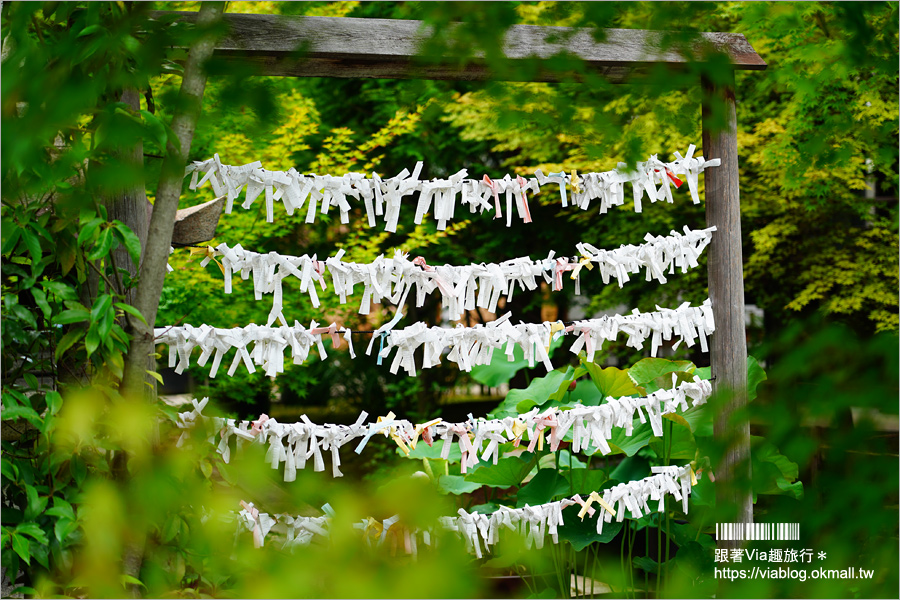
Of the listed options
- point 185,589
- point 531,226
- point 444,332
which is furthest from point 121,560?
point 531,226

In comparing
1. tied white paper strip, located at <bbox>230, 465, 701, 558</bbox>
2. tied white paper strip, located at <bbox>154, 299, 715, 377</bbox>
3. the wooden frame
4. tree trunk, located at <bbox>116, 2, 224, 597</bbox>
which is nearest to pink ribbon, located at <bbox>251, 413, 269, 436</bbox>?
tied white paper strip, located at <bbox>154, 299, 715, 377</bbox>

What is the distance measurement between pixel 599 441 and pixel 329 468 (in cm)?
381

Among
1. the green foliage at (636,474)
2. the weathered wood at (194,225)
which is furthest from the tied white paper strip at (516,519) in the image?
the weathered wood at (194,225)

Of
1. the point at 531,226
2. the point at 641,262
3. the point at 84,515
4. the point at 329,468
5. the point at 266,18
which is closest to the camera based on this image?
the point at 84,515

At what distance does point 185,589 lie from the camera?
1.41m

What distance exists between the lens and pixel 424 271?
2.04 meters

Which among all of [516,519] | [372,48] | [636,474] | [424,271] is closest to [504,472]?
[516,519]

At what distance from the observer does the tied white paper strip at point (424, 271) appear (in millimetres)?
1953

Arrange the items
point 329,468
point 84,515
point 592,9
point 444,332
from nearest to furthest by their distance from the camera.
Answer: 1. point 592,9
2. point 84,515
3. point 444,332
4. point 329,468

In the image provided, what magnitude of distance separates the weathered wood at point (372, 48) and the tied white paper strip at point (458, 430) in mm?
910

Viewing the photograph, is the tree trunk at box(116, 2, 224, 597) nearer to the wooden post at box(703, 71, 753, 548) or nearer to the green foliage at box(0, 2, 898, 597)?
the green foliage at box(0, 2, 898, 597)

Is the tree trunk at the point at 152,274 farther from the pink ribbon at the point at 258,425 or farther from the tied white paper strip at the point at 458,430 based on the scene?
the pink ribbon at the point at 258,425

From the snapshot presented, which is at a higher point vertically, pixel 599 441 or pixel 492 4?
pixel 492 4

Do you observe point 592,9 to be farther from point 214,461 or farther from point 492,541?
point 492,541
